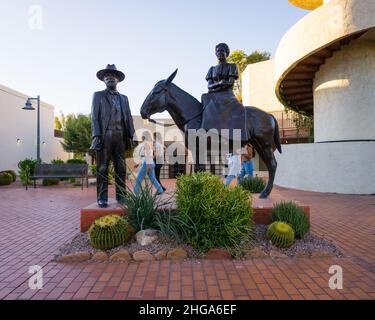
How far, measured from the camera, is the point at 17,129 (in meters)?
19.2

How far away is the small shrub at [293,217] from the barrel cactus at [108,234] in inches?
94.8

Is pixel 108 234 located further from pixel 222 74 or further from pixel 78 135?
pixel 78 135

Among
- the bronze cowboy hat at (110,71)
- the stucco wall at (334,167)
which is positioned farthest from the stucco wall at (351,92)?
the bronze cowboy hat at (110,71)

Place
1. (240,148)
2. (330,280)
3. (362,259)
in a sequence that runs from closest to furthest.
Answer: (330,280), (362,259), (240,148)

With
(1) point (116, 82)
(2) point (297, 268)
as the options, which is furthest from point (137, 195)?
(2) point (297, 268)

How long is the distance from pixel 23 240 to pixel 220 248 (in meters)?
3.30

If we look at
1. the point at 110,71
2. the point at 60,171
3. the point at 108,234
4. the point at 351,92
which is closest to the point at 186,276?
the point at 108,234

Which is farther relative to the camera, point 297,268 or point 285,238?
point 285,238

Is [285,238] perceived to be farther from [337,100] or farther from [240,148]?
[337,100]

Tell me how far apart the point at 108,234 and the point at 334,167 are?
382 inches

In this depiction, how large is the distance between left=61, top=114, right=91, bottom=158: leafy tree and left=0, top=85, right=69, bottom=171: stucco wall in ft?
7.88
